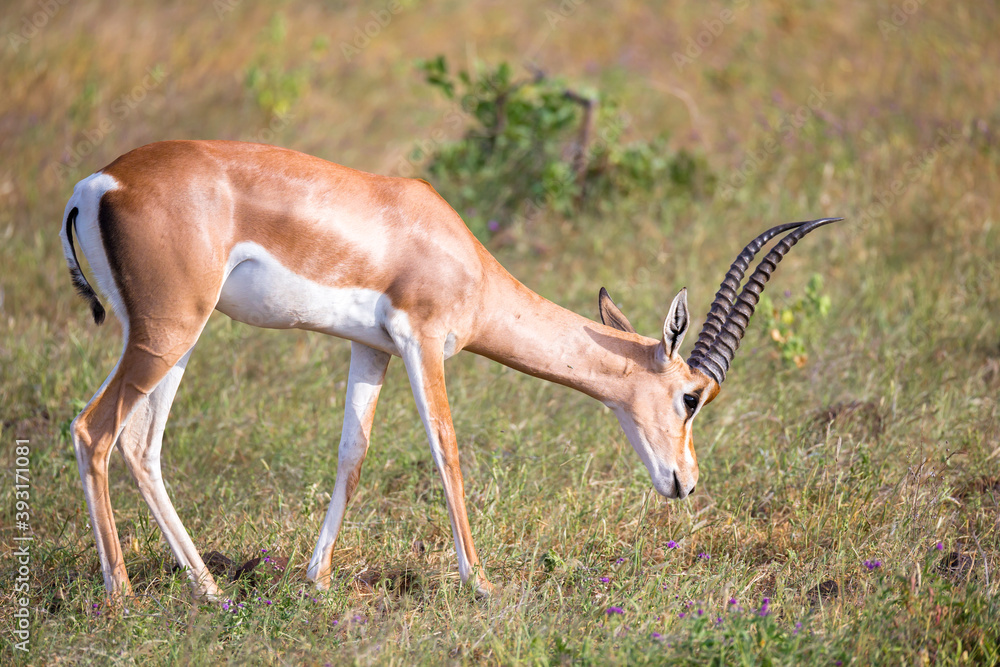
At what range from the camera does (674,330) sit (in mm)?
3637

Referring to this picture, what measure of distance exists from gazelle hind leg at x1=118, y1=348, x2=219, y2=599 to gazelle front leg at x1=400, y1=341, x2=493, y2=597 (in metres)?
0.91

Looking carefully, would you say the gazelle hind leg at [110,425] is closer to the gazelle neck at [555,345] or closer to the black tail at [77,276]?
the black tail at [77,276]

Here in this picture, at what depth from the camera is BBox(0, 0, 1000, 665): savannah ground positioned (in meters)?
3.22

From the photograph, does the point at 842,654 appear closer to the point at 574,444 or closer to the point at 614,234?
the point at 574,444

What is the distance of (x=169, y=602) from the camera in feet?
10.8

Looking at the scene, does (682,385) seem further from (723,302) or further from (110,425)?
(110,425)

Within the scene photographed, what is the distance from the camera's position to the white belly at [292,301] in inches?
132
